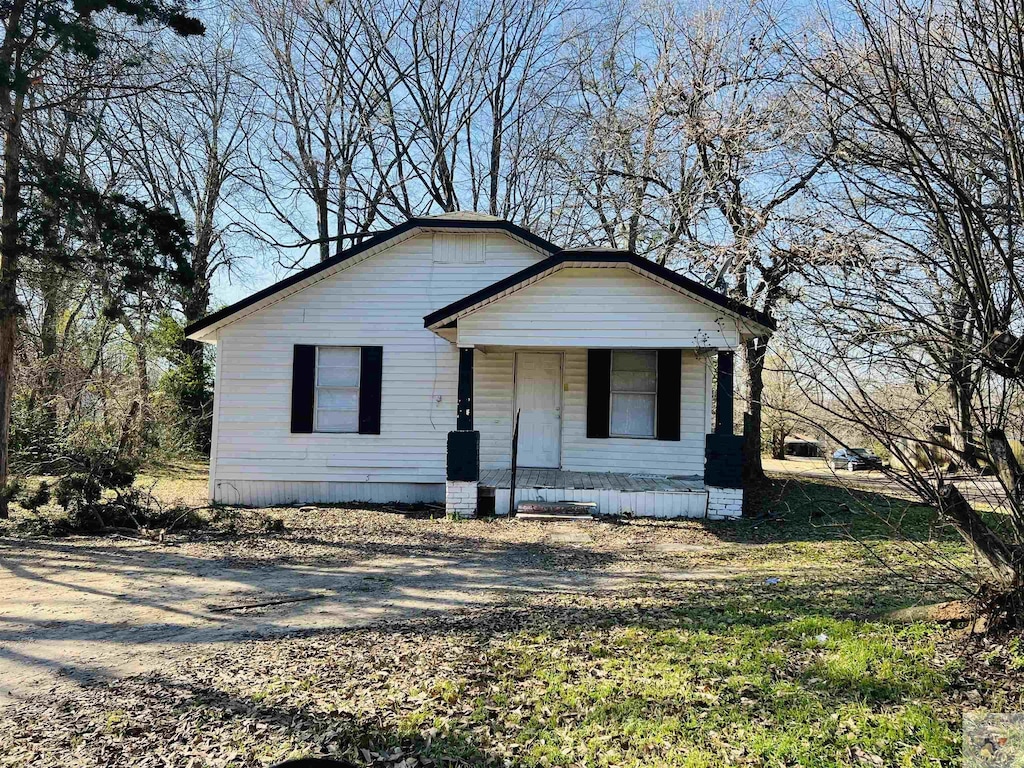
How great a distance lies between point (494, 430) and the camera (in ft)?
40.8

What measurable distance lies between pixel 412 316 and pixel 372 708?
9132mm

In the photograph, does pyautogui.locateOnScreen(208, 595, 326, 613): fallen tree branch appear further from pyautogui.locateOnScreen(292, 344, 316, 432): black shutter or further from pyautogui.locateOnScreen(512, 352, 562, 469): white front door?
pyautogui.locateOnScreen(512, 352, 562, 469): white front door

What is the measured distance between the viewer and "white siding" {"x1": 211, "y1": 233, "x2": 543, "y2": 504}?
39.6 feet

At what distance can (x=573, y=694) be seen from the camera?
3830mm

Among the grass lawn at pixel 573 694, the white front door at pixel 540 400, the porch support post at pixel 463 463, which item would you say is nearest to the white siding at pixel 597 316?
the porch support post at pixel 463 463

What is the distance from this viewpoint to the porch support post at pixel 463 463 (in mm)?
10344

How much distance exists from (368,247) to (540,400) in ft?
14.2

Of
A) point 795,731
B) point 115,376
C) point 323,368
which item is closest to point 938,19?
point 795,731

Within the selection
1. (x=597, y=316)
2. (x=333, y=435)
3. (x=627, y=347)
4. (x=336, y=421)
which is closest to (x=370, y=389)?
(x=336, y=421)

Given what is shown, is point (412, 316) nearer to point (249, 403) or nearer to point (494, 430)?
point (494, 430)

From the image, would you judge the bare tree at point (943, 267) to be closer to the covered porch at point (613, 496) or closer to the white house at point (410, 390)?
the covered porch at point (613, 496)

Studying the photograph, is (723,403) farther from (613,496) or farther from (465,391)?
(465,391)

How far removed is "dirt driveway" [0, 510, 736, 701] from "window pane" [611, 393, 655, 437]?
2470 millimetres

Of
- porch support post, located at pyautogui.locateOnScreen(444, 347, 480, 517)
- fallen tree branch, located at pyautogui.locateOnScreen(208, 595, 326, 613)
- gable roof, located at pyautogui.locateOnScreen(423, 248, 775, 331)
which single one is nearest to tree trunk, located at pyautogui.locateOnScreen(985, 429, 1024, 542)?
fallen tree branch, located at pyautogui.locateOnScreen(208, 595, 326, 613)
